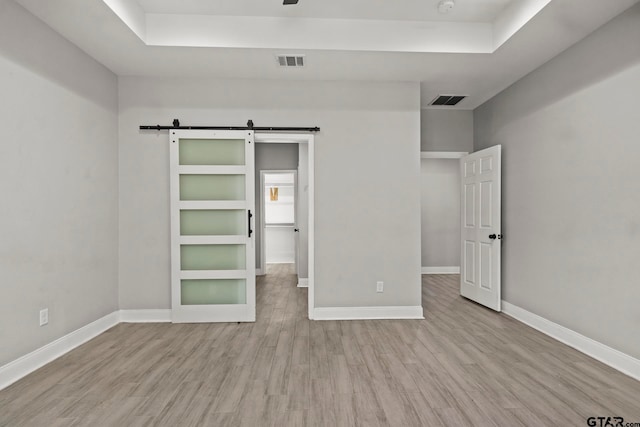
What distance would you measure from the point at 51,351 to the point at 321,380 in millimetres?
2353

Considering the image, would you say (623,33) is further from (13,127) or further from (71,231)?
(71,231)

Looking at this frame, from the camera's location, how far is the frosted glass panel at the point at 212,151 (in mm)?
4027

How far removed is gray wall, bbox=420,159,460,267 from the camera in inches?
284

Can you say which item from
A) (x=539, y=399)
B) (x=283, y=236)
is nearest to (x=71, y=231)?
(x=539, y=399)

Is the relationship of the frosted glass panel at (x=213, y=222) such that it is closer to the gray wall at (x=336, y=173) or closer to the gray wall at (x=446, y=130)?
the gray wall at (x=336, y=173)

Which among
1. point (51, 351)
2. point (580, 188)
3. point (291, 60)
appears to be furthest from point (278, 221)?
point (580, 188)

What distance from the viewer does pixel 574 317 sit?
10.6ft

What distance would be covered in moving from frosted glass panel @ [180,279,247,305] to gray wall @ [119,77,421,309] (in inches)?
9.5

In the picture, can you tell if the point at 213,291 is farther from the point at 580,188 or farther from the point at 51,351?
the point at 580,188

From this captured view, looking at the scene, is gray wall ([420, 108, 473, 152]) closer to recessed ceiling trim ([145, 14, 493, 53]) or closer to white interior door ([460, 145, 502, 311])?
white interior door ([460, 145, 502, 311])

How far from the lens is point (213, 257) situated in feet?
13.3

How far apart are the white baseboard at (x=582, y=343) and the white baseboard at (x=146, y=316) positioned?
4129 millimetres

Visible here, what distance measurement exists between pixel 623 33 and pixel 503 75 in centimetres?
126

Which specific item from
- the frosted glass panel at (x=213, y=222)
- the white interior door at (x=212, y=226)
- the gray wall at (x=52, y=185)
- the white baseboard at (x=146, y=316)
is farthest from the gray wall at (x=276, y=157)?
the white baseboard at (x=146, y=316)
